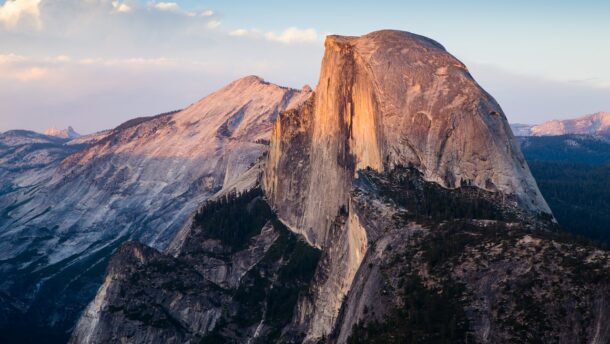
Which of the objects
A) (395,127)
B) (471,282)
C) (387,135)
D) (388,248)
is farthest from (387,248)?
(387,135)

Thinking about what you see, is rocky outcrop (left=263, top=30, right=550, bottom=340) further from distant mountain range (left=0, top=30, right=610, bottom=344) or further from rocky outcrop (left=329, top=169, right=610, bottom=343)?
rocky outcrop (left=329, top=169, right=610, bottom=343)

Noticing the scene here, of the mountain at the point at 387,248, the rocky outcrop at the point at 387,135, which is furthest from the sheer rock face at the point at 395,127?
the mountain at the point at 387,248

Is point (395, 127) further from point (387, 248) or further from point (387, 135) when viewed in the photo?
point (387, 248)

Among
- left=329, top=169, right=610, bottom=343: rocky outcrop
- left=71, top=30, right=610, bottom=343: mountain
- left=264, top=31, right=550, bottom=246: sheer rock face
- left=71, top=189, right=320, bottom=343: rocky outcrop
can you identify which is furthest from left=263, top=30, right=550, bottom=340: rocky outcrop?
left=329, top=169, right=610, bottom=343: rocky outcrop

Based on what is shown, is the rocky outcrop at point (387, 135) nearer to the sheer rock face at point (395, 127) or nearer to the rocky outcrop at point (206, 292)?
the sheer rock face at point (395, 127)

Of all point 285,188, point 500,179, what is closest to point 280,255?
point 285,188

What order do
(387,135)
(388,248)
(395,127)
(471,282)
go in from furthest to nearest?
(387,135)
(395,127)
(388,248)
(471,282)
